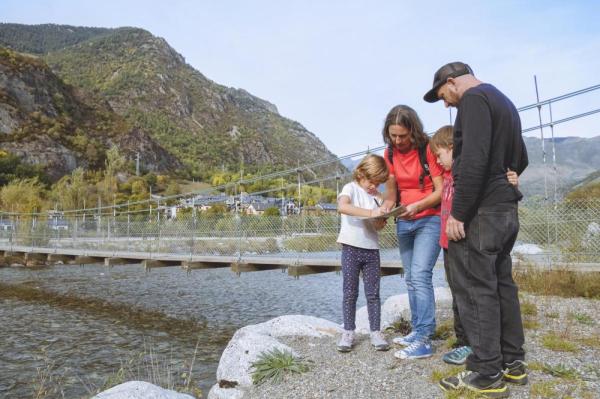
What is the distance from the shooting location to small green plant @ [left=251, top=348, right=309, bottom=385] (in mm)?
2449

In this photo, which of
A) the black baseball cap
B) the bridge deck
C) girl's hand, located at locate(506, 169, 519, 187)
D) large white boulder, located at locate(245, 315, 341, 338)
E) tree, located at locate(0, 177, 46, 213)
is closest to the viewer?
girl's hand, located at locate(506, 169, 519, 187)

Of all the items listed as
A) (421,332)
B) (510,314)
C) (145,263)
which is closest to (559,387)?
(510,314)

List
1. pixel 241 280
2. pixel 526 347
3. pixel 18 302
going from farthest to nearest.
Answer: pixel 241 280
pixel 18 302
pixel 526 347

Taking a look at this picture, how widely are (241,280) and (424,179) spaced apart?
10551mm

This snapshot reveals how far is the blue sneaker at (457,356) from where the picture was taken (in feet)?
7.43

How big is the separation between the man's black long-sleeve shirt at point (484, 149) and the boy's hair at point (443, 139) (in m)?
0.40

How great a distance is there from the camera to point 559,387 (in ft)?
6.27

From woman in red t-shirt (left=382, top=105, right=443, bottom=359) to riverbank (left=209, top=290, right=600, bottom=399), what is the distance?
152mm

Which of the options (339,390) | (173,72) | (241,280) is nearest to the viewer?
(339,390)

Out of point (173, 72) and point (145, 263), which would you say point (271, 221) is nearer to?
point (145, 263)

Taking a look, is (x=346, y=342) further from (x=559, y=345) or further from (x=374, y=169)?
(x=559, y=345)

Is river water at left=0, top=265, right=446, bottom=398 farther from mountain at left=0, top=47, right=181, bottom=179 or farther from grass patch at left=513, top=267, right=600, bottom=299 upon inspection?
mountain at left=0, top=47, right=181, bottom=179

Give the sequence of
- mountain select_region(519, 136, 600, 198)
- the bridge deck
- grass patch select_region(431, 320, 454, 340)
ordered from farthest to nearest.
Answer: the bridge deck, mountain select_region(519, 136, 600, 198), grass patch select_region(431, 320, 454, 340)

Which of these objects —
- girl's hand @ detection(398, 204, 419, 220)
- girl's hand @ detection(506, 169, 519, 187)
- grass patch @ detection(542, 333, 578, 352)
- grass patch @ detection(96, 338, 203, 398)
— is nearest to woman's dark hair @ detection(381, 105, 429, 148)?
girl's hand @ detection(398, 204, 419, 220)
